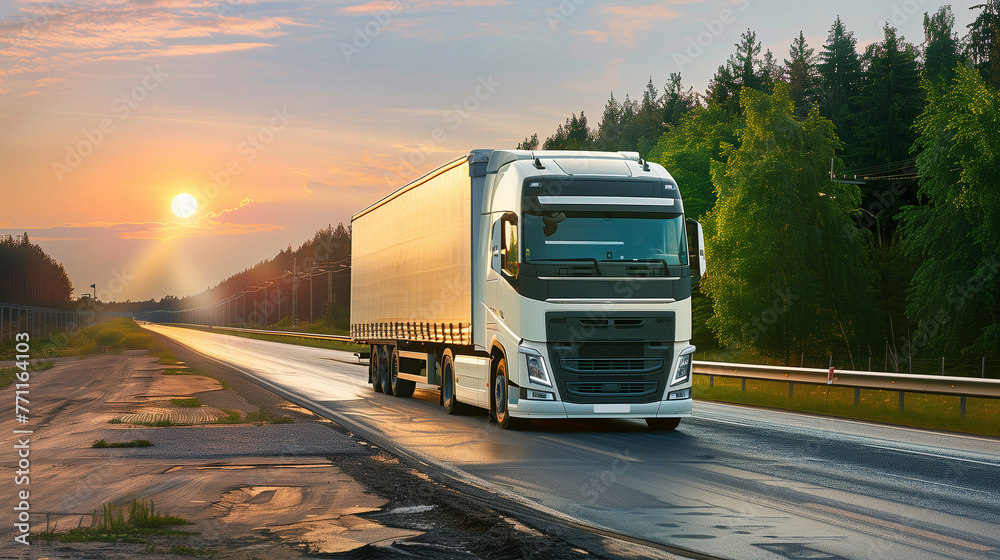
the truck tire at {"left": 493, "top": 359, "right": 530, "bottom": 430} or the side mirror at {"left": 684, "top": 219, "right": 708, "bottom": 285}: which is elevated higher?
the side mirror at {"left": 684, "top": 219, "right": 708, "bottom": 285}

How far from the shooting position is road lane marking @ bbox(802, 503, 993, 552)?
668cm

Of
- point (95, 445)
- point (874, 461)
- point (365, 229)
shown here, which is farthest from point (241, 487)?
point (365, 229)

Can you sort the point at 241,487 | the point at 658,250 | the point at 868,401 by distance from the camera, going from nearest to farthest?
the point at 241,487, the point at 658,250, the point at 868,401

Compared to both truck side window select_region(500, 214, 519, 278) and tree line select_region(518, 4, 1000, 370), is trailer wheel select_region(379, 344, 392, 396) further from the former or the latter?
tree line select_region(518, 4, 1000, 370)

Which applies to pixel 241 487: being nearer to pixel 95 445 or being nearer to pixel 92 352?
pixel 95 445

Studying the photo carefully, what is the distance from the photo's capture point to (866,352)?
53.1 meters

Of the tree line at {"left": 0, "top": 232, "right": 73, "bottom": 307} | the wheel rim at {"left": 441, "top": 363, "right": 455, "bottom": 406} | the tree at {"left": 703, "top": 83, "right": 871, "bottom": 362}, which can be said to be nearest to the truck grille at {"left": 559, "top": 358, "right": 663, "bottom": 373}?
the wheel rim at {"left": 441, "top": 363, "right": 455, "bottom": 406}

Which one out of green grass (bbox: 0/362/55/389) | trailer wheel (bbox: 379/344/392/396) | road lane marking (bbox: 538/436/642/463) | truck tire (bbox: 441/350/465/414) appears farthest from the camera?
green grass (bbox: 0/362/55/389)

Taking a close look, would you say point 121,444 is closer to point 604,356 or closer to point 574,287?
point 574,287

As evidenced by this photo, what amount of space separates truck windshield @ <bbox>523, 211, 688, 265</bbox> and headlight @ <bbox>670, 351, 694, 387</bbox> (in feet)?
4.65

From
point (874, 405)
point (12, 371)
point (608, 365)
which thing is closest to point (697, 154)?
point (12, 371)

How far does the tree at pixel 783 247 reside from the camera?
49188 millimetres

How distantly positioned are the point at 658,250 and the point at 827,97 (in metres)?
80.9

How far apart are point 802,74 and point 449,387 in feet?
301
